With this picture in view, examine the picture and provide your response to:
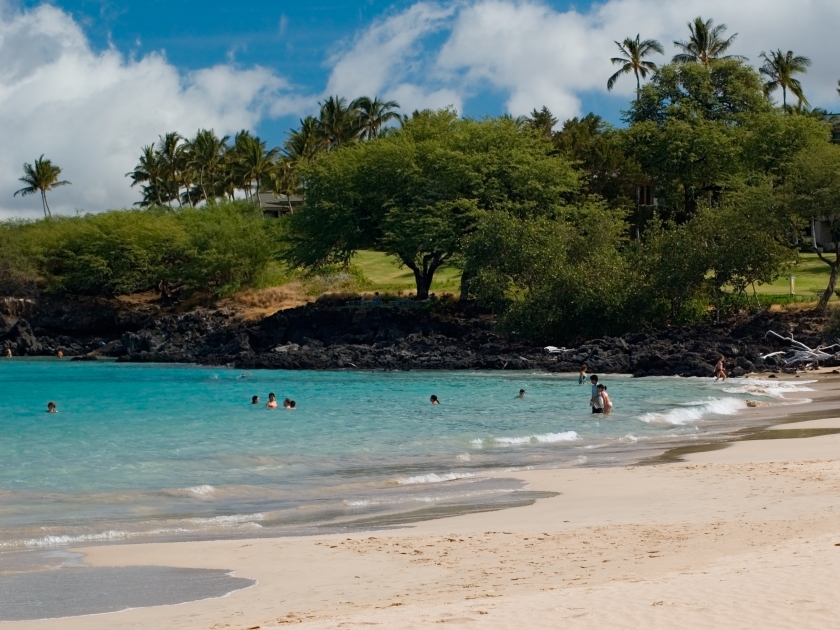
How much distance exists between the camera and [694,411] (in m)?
28.0

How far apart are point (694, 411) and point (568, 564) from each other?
63.0 feet

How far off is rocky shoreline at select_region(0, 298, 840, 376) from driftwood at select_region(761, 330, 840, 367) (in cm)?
65

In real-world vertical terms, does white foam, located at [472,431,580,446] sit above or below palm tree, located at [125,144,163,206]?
below

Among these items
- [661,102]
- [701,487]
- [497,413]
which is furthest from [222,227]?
[701,487]

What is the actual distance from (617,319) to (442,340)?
32.1 feet

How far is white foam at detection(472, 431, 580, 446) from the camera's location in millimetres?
23062

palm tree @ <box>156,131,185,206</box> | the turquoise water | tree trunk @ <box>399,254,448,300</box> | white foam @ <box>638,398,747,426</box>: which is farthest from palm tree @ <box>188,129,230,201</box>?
white foam @ <box>638,398,747,426</box>

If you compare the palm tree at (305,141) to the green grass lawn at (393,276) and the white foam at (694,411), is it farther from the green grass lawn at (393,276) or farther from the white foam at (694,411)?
the white foam at (694,411)

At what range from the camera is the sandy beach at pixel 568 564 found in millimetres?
7434

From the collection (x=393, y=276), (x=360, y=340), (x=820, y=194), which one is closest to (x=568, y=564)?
(x=820, y=194)

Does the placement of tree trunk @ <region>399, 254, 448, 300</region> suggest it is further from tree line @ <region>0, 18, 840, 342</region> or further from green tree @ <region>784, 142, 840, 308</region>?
green tree @ <region>784, 142, 840, 308</region>

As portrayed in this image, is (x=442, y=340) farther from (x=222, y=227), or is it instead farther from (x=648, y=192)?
(x=648, y=192)

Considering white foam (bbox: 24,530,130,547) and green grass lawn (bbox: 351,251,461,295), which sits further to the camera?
green grass lawn (bbox: 351,251,461,295)

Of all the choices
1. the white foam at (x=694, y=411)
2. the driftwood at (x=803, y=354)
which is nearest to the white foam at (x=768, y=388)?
the white foam at (x=694, y=411)
